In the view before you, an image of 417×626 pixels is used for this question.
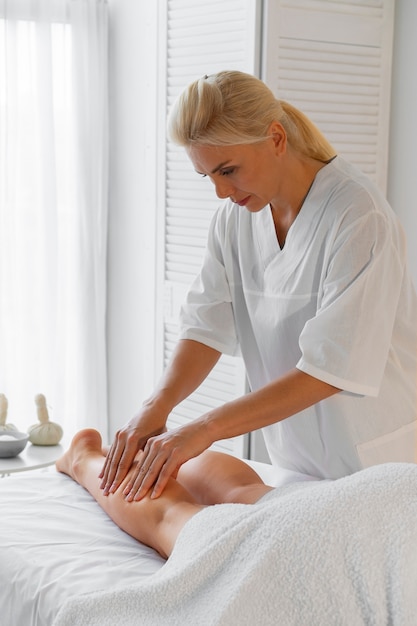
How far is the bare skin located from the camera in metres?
1.76

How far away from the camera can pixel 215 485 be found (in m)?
1.96

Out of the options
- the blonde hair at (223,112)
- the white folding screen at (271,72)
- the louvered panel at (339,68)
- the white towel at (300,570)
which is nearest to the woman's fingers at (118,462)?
the white towel at (300,570)

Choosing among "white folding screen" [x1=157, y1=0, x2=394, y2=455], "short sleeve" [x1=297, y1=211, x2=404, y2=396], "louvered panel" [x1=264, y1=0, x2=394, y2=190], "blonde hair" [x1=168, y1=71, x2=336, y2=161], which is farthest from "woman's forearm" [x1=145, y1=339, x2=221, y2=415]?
"louvered panel" [x1=264, y1=0, x2=394, y2=190]

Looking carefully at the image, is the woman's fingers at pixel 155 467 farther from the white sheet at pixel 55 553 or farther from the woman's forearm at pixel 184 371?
the woman's forearm at pixel 184 371

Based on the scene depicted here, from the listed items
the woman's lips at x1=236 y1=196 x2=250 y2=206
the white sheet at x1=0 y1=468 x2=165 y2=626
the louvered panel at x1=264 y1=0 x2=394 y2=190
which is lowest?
the white sheet at x1=0 y1=468 x2=165 y2=626

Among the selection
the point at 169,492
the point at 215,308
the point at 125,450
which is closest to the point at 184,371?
the point at 215,308

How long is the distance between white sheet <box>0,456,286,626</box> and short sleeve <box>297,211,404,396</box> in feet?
1.11

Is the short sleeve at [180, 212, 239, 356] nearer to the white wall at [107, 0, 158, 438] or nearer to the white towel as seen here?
the white towel

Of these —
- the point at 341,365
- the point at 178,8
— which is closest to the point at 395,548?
the point at 341,365

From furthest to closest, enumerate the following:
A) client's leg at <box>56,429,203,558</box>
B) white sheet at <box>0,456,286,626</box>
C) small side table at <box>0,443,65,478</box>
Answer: small side table at <box>0,443,65,478</box>, client's leg at <box>56,429,203,558</box>, white sheet at <box>0,456,286,626</box>

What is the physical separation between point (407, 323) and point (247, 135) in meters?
0.51

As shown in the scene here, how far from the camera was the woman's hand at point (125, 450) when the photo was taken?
6.43 ft

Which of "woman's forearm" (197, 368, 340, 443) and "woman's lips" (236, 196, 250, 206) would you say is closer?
"woman's forearm" (197, 368, 340, 443)

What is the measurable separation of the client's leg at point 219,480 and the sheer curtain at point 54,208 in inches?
73.9
